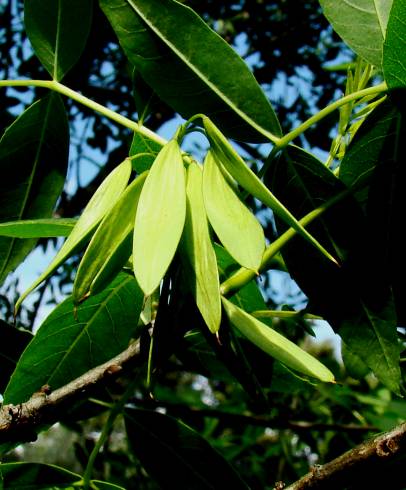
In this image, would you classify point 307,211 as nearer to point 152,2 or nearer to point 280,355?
point 280,355

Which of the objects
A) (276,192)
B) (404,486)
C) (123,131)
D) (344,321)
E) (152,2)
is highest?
(123,131)

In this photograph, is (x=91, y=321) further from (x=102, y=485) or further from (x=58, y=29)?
(x=58, y=29)

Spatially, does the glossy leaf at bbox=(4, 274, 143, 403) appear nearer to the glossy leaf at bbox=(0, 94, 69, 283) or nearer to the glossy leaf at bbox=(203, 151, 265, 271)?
the glossy leaf at bbox=(0, 94, 69, 283)

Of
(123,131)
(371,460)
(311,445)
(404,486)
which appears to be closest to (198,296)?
(371,460)

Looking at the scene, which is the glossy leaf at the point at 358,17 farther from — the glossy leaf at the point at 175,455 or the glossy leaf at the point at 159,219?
the glossy leaf at the point at 175,455

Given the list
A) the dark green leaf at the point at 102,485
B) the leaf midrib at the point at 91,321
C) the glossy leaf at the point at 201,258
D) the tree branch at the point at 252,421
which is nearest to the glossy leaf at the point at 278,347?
the glossy leaf at the point at 201,258

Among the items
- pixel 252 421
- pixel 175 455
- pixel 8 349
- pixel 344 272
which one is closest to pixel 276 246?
pixel 344 272

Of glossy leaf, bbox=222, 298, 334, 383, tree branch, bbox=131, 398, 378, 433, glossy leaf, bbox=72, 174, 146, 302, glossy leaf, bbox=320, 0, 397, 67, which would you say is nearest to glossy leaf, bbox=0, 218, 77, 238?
glossy leaf, bbox=72, 174, 146, 302
